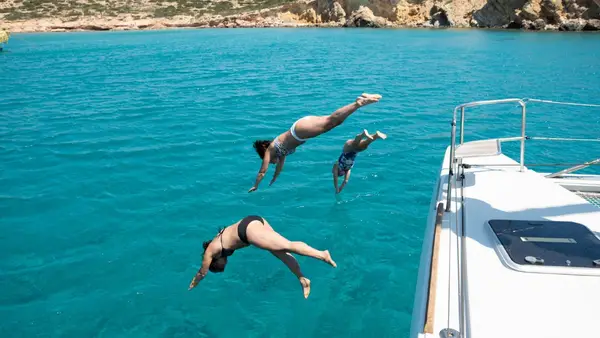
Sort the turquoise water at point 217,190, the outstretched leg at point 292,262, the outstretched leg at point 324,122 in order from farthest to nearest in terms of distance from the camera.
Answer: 1. the turquoise water at point 217,190
2. the outstretched leg at point 324,122
3. the outstretched leg at point 292,262

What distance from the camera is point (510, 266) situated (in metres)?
4.70

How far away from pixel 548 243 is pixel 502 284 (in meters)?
0.86

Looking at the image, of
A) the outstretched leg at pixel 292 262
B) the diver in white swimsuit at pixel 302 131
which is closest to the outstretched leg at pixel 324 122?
the diver in white swimsuit at pixel 302 131

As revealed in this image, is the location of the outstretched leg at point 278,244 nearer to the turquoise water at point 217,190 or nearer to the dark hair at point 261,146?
the turquoise water at point 217,190

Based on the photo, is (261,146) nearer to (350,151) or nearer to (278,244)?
(350,151)

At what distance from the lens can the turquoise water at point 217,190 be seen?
23.4ft

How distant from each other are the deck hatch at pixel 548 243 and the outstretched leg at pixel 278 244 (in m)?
1.95

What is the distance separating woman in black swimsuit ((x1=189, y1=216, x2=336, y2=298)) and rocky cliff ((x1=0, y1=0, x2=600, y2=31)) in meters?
53.8

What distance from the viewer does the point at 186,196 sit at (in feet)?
36.1

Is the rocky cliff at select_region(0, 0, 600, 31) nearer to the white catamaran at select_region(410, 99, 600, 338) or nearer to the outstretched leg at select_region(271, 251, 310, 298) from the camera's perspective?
the white catamaran at select_region(410, 99, 600, 338)

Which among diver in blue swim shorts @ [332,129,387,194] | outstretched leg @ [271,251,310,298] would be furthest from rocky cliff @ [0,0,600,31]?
outstretched leg @ [271,251,310,298]

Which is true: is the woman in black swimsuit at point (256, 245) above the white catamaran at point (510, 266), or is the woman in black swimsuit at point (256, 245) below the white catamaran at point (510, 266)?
below

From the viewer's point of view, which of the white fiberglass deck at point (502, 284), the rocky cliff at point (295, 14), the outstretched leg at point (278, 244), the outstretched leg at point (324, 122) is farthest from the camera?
the rocky cliff at point (295, 14)

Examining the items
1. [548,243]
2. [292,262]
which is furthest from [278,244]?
[548,243]
